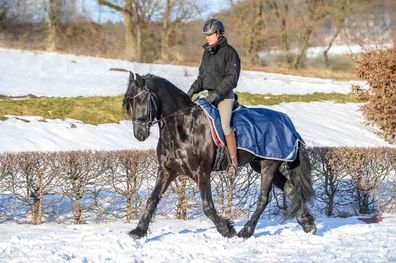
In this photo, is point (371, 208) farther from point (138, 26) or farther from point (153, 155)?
point (138, 26)

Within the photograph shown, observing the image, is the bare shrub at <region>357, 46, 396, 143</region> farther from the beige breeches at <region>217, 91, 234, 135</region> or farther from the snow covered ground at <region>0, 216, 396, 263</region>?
the beige breeches at <region>217, 91, 234, 135</region>

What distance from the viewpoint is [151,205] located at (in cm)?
782

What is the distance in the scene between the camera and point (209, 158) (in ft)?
25.5

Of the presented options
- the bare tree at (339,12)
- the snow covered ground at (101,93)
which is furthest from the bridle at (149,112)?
the bare tree at (339,12)

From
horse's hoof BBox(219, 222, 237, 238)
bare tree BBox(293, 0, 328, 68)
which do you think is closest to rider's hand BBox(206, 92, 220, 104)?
horse's hoof BBox(219, 222, 237, 238)

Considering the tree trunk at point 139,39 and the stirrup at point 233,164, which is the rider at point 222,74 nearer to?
the stirrup at point 233,164

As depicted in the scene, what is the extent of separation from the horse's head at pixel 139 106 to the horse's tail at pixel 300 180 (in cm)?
234

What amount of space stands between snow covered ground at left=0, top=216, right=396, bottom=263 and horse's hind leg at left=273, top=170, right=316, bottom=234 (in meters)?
0.11

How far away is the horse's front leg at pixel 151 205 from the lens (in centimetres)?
768

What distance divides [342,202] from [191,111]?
4262mm

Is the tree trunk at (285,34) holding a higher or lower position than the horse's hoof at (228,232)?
higher

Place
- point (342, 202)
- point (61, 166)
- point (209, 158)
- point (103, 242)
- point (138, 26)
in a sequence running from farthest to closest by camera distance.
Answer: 1. point (138, 26)
2. point (342, 202)
3. point (61, 166)
4. point (209, 158)
5. point (103, 242)

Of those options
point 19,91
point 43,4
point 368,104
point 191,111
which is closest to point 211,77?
point 191,111

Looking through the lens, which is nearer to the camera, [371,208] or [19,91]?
[371,208]
